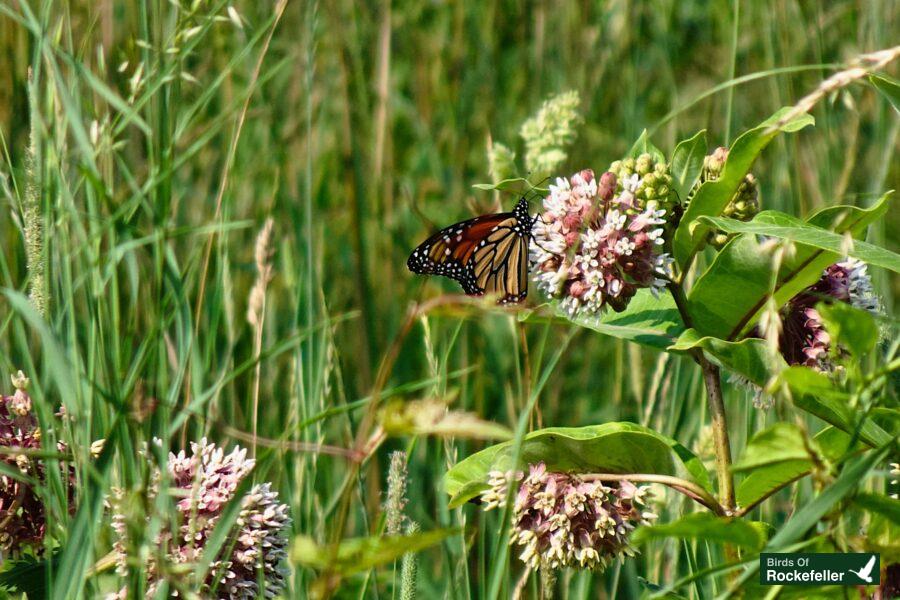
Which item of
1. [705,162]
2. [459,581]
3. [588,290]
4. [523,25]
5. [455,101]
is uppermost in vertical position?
[523,25]

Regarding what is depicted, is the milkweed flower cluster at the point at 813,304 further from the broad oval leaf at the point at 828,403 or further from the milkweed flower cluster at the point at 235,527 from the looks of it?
the milkweed flower cluster at the point at 235,527

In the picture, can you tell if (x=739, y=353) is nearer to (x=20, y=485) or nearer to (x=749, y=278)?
(x=749, y=278)

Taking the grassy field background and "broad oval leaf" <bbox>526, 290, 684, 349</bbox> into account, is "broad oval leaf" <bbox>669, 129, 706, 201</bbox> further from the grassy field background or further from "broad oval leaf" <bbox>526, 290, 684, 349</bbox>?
the grassy field background

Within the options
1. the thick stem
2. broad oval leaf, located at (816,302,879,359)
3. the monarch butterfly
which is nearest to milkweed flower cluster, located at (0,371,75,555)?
the thick stem

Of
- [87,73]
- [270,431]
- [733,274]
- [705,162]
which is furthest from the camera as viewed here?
[270,431]

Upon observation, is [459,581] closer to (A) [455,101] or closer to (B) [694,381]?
(B) [694,381]

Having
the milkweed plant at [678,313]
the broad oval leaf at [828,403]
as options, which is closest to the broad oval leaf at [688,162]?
the milkweed plant at [678,313]

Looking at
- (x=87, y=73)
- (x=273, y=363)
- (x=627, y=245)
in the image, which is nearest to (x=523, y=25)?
(x=273, y=363)

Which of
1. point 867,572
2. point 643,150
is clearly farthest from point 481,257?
point 867,572
